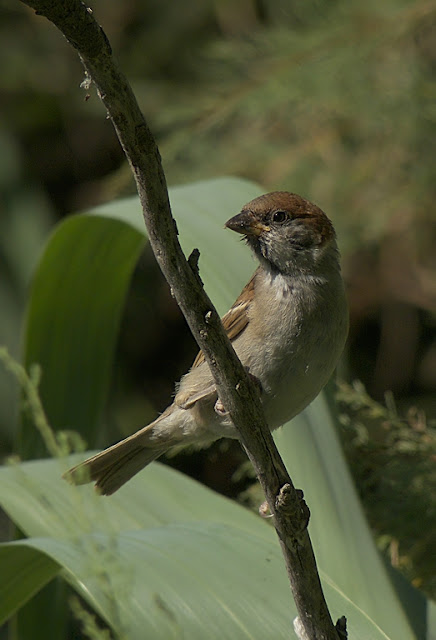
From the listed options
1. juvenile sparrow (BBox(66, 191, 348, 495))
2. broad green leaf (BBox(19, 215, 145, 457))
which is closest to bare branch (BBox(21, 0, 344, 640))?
juvenile sparrow (BBox(66, 191, 348, 495))

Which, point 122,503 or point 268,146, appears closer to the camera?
point 122,503

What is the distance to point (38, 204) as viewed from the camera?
4582 millimetres

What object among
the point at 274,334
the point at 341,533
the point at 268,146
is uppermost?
the point at 268,146

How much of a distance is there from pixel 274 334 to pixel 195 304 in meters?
0.67

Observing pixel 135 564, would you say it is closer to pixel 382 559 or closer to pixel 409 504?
pixel 382 559

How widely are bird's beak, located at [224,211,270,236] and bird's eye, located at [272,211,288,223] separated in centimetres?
3

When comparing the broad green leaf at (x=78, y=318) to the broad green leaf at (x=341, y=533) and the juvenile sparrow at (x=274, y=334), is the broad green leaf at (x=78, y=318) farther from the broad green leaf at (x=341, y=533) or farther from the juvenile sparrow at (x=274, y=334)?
the broad green leaf at (x=341, y=533)

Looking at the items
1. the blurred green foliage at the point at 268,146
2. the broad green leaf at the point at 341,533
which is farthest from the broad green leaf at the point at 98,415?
the blurred green foliage at the point at 268,146

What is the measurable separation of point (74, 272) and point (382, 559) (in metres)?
1.03

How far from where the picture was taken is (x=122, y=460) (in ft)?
6.50

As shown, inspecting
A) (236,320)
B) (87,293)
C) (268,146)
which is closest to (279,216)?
(236,320)

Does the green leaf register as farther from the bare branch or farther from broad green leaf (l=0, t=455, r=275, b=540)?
the bare branch

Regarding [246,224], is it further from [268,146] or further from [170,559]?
[268,146]

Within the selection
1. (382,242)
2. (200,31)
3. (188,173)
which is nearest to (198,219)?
(188,173)
